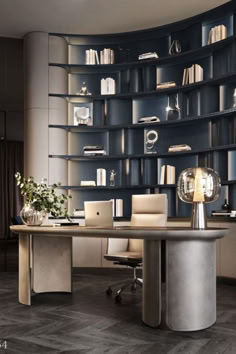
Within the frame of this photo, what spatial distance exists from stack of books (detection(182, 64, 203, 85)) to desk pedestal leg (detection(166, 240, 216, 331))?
3.31 meters

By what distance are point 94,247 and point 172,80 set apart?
262 centimetres

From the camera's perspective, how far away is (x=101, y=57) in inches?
267

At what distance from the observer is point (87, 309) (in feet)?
13.4

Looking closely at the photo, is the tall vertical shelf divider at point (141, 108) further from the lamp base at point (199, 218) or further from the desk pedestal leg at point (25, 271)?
the lamp base at point (199, 218)

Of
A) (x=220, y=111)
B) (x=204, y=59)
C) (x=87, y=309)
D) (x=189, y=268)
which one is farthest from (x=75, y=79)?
(x=189, y=268)

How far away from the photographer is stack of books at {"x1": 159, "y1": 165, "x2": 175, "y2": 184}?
629 centimetres

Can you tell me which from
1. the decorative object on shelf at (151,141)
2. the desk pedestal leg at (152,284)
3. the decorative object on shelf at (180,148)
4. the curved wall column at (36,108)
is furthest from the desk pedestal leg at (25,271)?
the decorative object on shelf at (151,141)

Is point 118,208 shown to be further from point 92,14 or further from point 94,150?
point 92,14

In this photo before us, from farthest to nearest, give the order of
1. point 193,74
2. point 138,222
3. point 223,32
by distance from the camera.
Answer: point 193,74
point 223,32
point 138,222

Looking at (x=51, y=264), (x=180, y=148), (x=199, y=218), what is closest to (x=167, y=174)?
(x=180, y=148)

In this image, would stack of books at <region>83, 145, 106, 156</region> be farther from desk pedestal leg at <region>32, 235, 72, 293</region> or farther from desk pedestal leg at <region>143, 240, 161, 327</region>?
desk pedestal leg at <region>143, 240, 161, 327</region>

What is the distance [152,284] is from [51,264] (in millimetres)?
1610

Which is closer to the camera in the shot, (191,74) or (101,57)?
(191,74)

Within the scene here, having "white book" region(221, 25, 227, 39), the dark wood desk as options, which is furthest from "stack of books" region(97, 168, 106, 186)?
the dark wood desk
